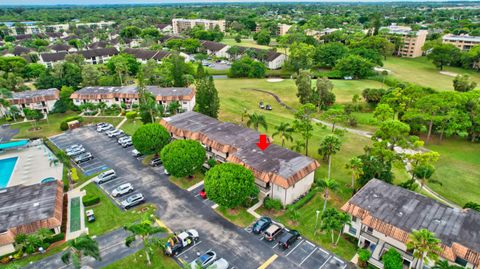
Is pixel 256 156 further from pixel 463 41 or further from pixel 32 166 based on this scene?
pixel 463 41

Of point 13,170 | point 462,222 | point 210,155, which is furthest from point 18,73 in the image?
point 462,222

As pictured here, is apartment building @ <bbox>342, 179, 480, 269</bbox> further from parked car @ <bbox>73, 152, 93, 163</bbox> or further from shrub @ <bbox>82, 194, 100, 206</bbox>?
parked car @ <bbox>73, 152, 93, 163</bbox>

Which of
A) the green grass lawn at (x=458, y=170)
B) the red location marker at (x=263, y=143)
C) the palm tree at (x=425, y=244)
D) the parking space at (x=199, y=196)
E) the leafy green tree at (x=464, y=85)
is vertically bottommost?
the green grass lawn at (x=458, y=170)

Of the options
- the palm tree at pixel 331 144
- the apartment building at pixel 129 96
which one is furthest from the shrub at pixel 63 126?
the palm tree at pixel 331 144

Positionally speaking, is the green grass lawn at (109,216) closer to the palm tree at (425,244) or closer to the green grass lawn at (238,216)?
the green grass lawn at (238,216)

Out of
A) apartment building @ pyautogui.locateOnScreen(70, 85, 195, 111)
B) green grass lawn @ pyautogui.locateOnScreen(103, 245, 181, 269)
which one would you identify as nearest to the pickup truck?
green grass lawn @ pyautogui.locateOnScreen(103, 245, 181, 269)

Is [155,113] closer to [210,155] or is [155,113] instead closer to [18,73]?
[210,155]

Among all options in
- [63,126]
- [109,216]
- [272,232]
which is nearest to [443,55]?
[272,232]
